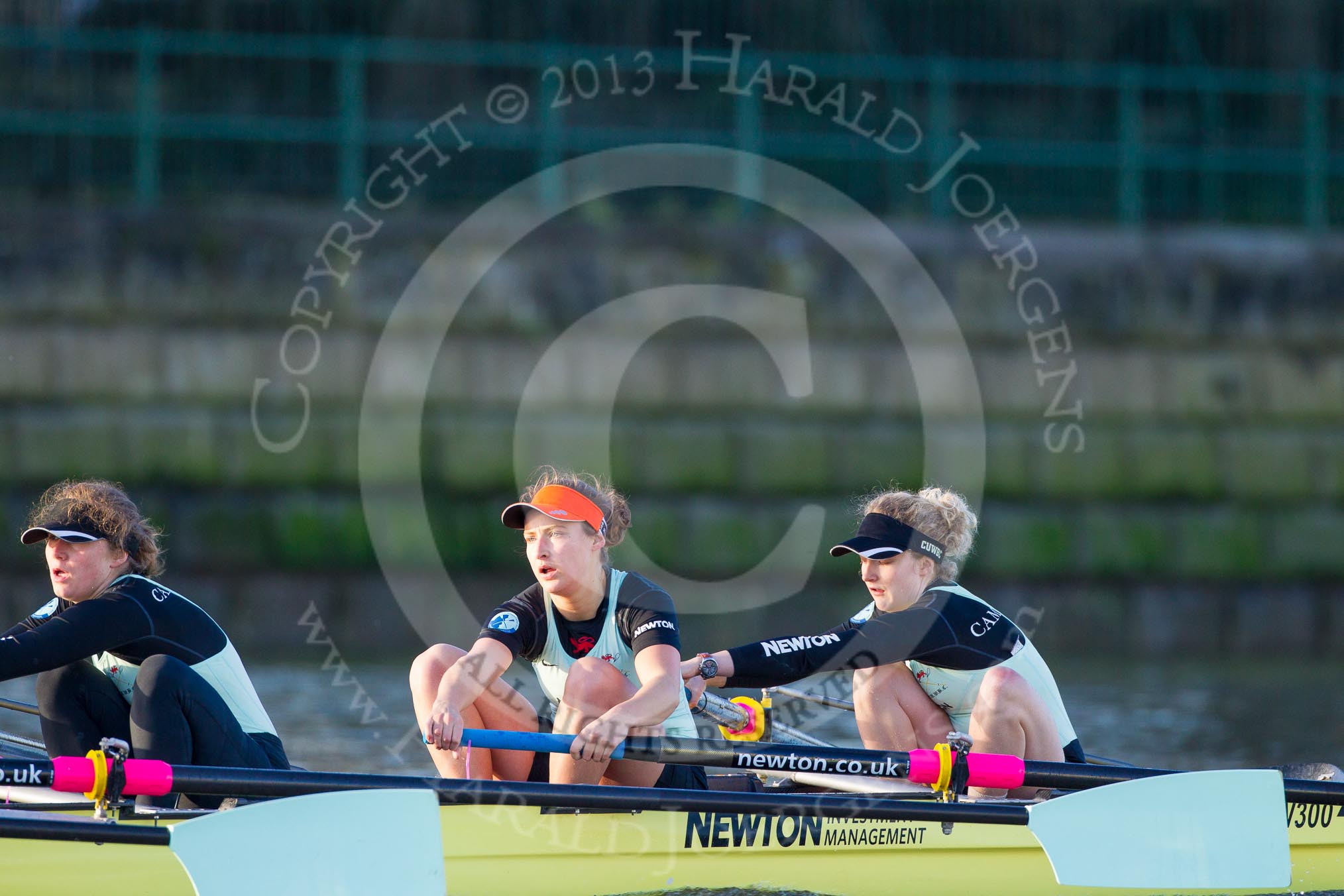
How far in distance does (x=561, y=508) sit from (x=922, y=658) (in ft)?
4.32

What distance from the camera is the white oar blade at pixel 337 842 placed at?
4.37 meters

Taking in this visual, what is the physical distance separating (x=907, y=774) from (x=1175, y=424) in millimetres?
8287

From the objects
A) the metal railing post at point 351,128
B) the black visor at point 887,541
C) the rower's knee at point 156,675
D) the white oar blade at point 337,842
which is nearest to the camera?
the white oar blade at point 337,842

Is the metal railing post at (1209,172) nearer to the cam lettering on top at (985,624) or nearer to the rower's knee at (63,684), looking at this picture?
the cam lettering on top at (985,624)

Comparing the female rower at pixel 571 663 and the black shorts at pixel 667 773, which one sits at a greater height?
the female rower at pixel 571 663

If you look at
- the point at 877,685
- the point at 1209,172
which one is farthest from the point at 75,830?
the point at 1209,172

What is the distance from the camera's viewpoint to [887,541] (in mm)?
5418

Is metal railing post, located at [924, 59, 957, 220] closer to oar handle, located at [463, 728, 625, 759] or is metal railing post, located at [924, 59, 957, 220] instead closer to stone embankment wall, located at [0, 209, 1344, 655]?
stone embankment wall, located at [0, 209, 1344, 655]

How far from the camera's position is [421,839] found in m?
4.50

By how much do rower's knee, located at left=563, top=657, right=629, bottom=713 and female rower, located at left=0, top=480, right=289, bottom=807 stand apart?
0.92 metres

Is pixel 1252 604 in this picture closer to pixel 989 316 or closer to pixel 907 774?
pixel 989 316

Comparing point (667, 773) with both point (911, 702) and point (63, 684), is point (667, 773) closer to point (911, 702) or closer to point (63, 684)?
point (911, 702)

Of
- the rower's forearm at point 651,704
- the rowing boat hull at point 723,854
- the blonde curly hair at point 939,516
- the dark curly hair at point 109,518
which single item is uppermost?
the blonde curly hair at point 939,516

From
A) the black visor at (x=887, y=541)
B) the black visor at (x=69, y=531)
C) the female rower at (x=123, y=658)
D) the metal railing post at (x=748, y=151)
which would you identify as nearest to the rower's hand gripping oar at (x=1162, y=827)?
the black visor at (x=887, y=541)
